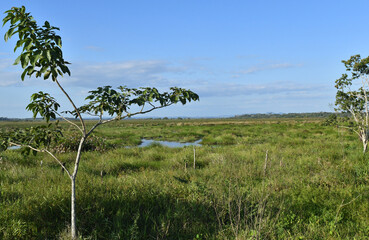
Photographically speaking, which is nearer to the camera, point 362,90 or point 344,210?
point 344,210

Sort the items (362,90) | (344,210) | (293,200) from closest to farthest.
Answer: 1. (344,210)
2. (293,200)
3. (362,90)

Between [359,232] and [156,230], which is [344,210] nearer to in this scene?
[359,232]

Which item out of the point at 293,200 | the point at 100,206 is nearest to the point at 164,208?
the point at 100,206

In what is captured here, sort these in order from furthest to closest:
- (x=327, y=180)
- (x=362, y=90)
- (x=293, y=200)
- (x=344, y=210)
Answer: (x=362, y=90)
(x=327, y=180)
(x=293, y=200)
(x=344, y=210)

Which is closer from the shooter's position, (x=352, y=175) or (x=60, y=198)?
(x=60, y=198)

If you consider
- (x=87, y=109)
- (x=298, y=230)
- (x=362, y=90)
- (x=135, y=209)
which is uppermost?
(x=362, y=90)

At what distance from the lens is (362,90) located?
1014cm

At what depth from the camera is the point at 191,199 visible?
5.67 metres

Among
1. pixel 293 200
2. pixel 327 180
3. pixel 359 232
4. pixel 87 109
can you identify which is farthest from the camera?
pixel 327 180

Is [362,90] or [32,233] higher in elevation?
[362,90]

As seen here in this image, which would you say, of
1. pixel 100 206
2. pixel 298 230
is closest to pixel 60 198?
pixel 100 206

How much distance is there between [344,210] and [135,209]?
4.43m

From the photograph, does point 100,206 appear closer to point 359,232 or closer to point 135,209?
point 135,209

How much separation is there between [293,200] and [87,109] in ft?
16.1
